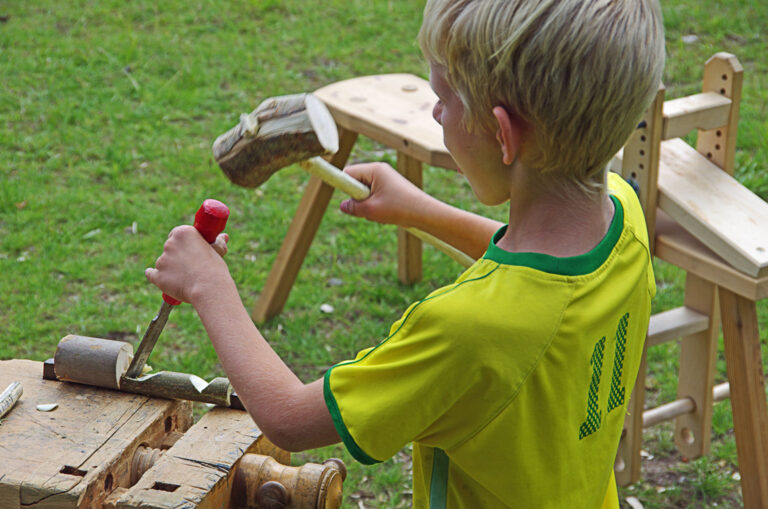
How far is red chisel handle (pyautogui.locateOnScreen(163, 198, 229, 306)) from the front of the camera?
147cm

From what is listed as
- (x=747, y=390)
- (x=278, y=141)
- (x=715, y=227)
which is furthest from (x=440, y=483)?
(x=747, y=390)

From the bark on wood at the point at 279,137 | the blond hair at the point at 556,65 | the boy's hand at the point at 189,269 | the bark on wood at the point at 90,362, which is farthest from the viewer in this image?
the bark on wood at the point at 279,137

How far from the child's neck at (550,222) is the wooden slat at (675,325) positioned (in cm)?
159

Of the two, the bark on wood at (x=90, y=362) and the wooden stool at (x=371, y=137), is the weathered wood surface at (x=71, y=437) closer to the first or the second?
the bark on wood at (x=90, y=362)

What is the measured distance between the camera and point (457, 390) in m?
1.22

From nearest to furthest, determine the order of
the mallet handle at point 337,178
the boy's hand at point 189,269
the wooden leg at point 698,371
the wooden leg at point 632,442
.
A: the boy's hand at point 189,269, the mallet handle at point 337,178, the wooden leg at point 632,442, the wooden leg at point 698,371

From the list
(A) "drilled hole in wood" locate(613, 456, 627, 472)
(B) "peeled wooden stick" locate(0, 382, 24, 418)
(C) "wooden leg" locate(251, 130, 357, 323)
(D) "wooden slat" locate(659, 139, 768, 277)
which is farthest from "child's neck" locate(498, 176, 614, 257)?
(C) "wooden leg" locate(251, 130, 357, 323)

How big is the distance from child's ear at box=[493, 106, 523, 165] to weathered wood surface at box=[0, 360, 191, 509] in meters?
0.78

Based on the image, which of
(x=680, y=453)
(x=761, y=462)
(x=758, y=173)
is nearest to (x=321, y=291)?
(x=680, y=453)

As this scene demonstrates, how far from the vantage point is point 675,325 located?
9.43 feet

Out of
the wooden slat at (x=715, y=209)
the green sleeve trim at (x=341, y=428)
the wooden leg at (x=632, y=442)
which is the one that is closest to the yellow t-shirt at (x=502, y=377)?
the green sleeve trim at (x=341, y=428)

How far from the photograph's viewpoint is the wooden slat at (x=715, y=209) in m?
2.38

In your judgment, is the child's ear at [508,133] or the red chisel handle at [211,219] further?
the red chisel handle at [211,219]

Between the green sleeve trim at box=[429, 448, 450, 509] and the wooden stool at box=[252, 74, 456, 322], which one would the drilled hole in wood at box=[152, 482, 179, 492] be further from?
the wooden stool at box=[252, 74, 456, 322]
